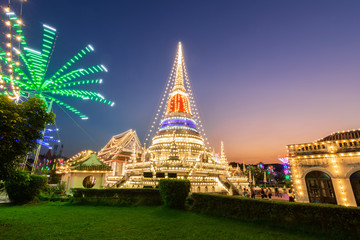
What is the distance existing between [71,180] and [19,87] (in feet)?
39.1

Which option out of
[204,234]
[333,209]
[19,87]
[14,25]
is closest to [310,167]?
[333,209]

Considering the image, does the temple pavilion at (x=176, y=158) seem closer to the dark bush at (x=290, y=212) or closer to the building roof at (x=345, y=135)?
the dark bush at (x=290, y=212)

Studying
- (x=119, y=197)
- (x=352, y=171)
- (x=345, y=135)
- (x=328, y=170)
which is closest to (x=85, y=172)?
(x=119, y=197)

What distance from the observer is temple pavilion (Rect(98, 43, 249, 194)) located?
23109mm

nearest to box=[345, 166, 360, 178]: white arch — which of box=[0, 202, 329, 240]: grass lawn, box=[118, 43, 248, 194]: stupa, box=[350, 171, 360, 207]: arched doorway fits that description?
box=[350, 171, 360, 207]: arched doorway

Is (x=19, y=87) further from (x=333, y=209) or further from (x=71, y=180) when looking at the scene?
(x=333, y=209)

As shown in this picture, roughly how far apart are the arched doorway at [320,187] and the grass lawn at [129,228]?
8.23 metres

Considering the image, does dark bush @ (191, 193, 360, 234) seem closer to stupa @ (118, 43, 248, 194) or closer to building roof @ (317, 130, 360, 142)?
stupa @ (118, 43, 248, 194)

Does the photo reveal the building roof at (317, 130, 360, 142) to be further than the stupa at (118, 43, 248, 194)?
No

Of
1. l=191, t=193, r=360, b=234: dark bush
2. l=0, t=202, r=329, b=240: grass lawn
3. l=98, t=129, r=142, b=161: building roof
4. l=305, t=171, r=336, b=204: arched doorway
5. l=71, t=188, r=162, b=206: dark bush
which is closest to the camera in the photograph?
l=0, t=202, r=329, b=240: grass lawn

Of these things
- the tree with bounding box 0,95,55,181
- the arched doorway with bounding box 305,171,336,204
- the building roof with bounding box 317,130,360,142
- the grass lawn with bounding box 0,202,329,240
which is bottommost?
the grass lawn with bounding box 0,202,329,240

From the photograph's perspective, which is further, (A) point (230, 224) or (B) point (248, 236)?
(A) point (230, 224)

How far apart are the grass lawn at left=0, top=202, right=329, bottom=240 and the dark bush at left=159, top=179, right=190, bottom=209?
7.88 feet

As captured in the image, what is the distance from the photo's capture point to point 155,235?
282 inches
